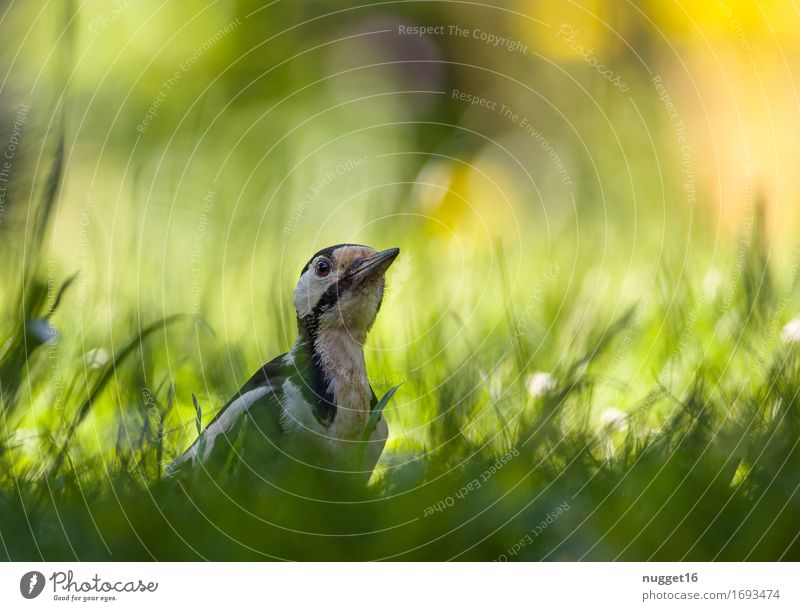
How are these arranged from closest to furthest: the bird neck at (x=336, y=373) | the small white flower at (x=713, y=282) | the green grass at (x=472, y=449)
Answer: the green grass at (x=472, y=449) < the bird neck at (x=336, y=373) < the small white flower at (x=713, y=282)

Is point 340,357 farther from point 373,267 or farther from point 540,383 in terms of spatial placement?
point 540,383

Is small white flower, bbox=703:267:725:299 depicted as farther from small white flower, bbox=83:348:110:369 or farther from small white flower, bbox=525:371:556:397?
small white flower, bbox=83:348:110:369

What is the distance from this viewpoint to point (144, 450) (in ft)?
4.97

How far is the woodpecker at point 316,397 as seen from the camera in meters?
1.56

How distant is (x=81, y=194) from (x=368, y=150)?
576mm

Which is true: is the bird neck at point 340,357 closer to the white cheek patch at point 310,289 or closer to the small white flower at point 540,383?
the white cheek patch at point 310,289

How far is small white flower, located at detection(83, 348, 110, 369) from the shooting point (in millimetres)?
1595

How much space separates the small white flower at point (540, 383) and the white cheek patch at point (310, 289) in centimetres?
39

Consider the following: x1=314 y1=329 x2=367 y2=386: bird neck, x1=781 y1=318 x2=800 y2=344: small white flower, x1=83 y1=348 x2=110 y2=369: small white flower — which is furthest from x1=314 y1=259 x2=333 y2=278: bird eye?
x1=781 y1=318 x2=800 y2=344: small white flower

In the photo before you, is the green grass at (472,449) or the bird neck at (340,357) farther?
the bird neck at (340,357)

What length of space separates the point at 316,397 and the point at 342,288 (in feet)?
0.65

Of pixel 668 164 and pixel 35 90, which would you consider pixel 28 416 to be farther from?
pixel 668 164

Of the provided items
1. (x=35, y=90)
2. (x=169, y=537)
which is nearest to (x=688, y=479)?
(x=169, y=537)

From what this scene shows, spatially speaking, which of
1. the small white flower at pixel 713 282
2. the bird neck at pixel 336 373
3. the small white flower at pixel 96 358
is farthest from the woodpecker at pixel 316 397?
the small white flower at pixel 713 282
